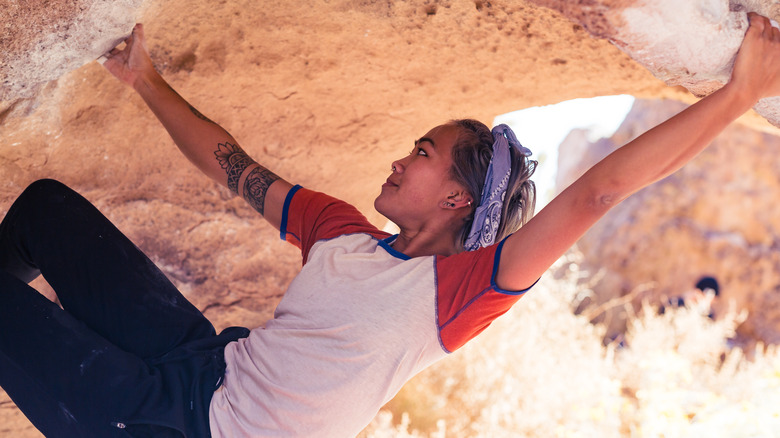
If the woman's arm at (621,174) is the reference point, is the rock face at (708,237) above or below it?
below

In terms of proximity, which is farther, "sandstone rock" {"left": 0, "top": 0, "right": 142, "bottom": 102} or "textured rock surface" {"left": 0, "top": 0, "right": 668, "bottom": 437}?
"textured rock surface" {"left": 0, "top": 0, "right": 668, "bottom": 437}

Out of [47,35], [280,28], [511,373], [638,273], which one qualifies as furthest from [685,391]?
[47,35]

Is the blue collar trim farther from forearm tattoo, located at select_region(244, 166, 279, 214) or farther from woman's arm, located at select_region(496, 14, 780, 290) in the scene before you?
forearm tattoo, located at select_region(244, 166, 279, 214)

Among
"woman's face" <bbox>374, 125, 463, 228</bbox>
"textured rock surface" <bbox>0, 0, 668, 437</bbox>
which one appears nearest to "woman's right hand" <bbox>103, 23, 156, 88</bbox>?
"textured rock surface" <bbox>0, 0, 668, 437</bbox>

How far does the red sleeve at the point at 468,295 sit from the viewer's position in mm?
1350

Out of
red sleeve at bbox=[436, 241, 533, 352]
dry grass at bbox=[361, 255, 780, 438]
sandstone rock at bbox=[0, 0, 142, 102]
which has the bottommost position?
dry grass at bbox=[361, 255, 780, 438]

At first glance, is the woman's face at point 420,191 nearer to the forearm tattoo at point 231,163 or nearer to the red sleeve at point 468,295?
the red sleeve at point 468,295

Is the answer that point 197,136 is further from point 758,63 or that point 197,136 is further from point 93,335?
point 758,63

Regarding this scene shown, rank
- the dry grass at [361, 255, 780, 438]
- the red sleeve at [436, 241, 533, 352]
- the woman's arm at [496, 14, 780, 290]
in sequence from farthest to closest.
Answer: the dry grass at [361, 255, 780, 438] < the red sleeve at [436, 241, 533, 352] < the woman's arm at [496, 14, 780, 290]

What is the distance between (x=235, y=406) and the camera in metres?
1.42

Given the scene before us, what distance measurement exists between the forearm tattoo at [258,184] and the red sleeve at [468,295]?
2.14 feet

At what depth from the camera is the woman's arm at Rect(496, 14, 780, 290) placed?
123cm

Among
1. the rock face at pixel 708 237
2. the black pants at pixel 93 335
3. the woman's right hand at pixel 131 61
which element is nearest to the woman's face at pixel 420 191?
the black pants at pixel 93 335

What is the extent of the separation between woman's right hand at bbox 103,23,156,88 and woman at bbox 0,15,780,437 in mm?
378
